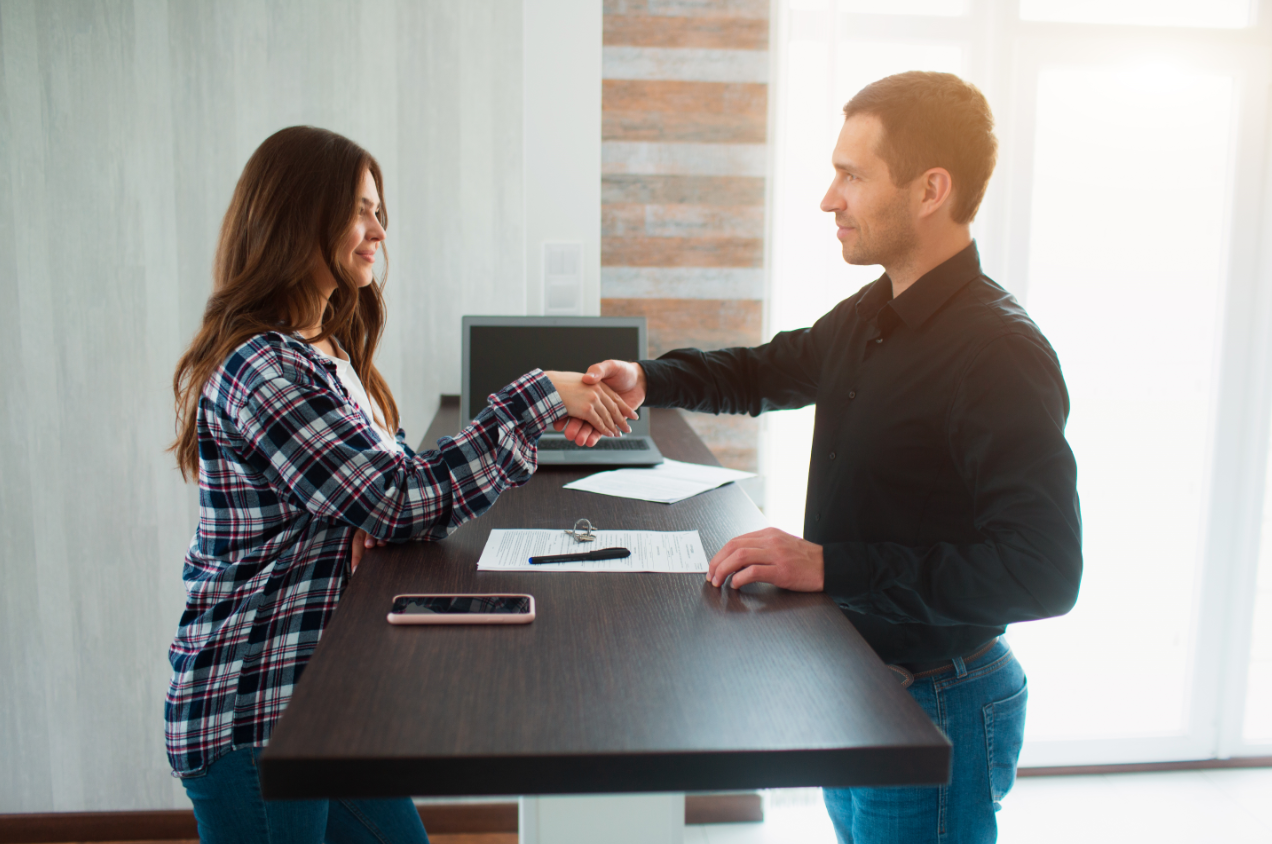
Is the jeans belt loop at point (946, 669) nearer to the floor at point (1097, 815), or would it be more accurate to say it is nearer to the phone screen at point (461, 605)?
the phone screen at point (461, 605)

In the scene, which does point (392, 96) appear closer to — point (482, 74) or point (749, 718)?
point (482, 74)

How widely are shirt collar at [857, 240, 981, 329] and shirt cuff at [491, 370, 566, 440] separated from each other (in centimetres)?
51

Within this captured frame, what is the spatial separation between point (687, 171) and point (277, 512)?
1.61 metres

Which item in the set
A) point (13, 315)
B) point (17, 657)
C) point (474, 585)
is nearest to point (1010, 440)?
point (474, 585)

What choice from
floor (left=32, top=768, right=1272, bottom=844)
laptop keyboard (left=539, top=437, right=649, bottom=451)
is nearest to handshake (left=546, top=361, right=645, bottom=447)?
laptop keyboard (left=539, top=437, right=649, bottom=451)

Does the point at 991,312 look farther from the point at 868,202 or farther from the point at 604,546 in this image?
the point at 604,546

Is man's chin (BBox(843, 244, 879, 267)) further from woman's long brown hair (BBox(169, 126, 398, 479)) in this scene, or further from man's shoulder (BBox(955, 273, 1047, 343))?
woman's long brown hair (BBox(169, 126, 398, 479))

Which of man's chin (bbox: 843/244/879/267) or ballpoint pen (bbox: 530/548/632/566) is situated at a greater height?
man's chin (bbox: 843/244/879/267)

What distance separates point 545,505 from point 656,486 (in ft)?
0.75

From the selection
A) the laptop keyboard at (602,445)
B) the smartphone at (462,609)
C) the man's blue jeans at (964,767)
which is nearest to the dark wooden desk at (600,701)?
the smartphone at (462,609)

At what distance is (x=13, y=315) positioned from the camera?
2.22 m

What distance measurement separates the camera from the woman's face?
129 centimetres

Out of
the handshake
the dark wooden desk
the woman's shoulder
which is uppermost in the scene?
the woman's shoulder

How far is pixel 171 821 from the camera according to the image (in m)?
2.39
